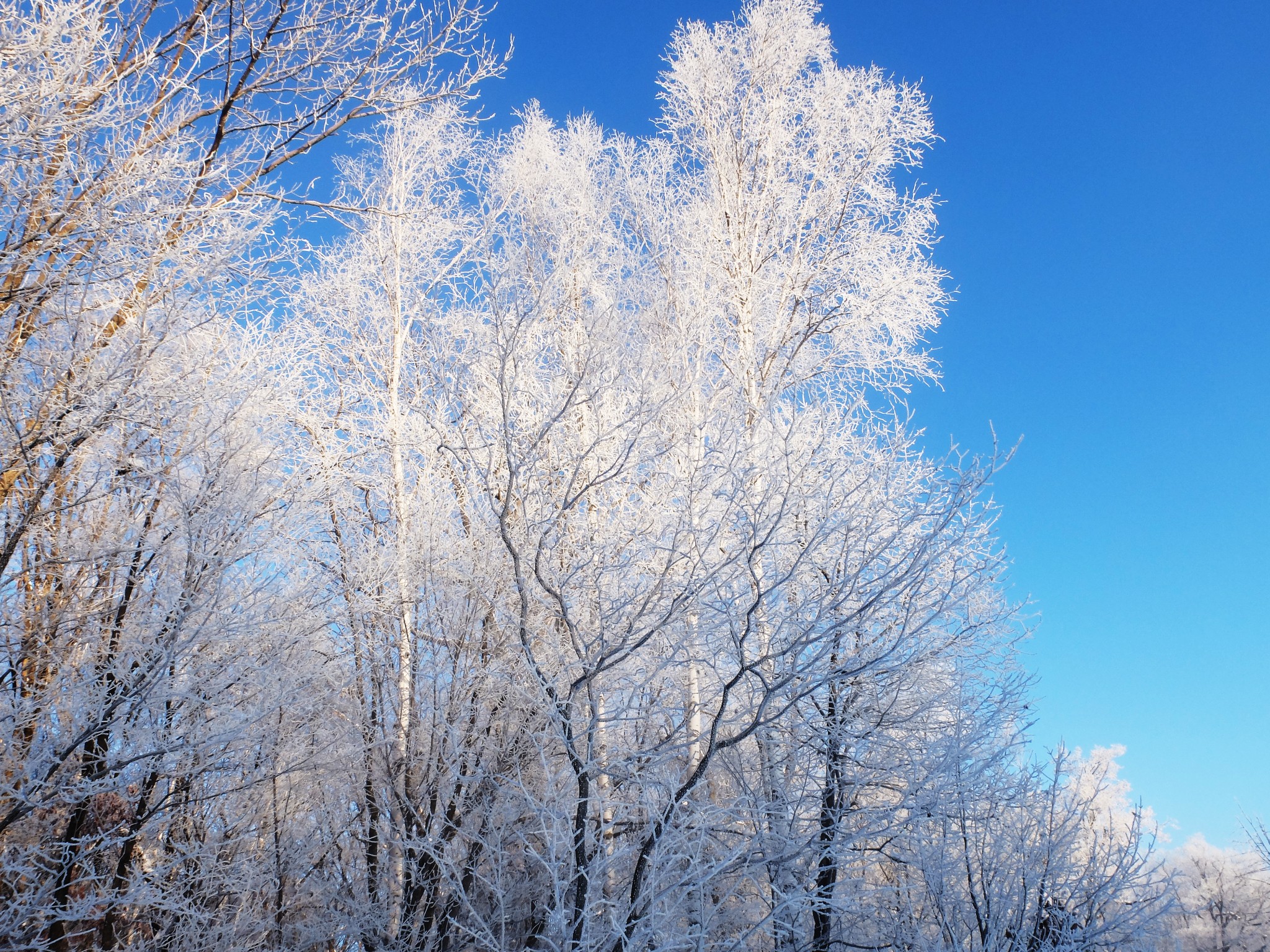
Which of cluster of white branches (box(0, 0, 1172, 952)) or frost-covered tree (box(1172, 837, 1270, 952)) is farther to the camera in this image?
frost-covered tree (box(1172, 837, 1270, 952))

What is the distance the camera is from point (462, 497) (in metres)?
7.53

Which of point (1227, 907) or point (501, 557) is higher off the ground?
point (501, 557)

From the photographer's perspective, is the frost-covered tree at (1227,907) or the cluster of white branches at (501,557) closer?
the cluster of white branches at (501,557)

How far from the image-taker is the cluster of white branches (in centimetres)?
422

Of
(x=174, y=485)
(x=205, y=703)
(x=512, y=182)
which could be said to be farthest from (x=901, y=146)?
(x=205, y=703)

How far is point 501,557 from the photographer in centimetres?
670

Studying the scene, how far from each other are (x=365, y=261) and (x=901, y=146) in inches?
226

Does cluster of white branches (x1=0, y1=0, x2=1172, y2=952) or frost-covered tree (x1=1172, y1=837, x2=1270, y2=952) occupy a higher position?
cluster of white branches (x1=0, y1=0, x2=1172, y2=952)

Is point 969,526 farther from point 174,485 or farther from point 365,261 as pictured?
point 365,261

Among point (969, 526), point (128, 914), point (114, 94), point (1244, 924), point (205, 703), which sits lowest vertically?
point (1244, 924)

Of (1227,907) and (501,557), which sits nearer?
(501,557)

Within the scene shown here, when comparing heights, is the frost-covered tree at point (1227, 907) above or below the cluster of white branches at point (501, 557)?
below

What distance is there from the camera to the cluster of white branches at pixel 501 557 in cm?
422

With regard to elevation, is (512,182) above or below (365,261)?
above
